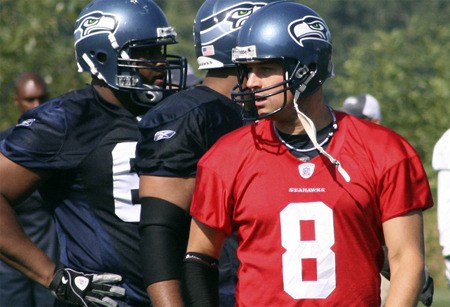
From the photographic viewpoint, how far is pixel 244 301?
4.07m

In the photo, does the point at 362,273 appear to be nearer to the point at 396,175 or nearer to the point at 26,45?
the point at 396,175

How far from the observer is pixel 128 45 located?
16.7 ft

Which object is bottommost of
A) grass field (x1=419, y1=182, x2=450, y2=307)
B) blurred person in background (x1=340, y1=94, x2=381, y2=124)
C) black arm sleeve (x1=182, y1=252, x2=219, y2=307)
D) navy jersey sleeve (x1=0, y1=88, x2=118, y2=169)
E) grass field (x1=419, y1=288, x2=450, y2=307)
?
grass field (x1=419, y1=182, x2=450, y2=307)

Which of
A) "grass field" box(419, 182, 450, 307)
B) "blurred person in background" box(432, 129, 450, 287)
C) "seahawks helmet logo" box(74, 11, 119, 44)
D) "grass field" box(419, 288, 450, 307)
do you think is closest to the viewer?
"seahawks helmet logo" box(74, 11, 119, 44)

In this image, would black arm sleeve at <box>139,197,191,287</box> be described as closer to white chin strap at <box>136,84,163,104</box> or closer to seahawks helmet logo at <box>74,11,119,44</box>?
white chin strap at <box>136,84,163,104</box>

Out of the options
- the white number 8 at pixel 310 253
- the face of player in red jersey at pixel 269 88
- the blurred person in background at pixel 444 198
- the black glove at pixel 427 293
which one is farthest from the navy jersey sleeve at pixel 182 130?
the blurred person in background at pixel 444 198

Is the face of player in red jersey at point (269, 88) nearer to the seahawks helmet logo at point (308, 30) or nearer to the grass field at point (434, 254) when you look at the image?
the seahawks helmet logo at point (308, 30)

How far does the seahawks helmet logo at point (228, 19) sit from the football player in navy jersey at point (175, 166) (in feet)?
0.12

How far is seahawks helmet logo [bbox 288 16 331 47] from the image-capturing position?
4184 mm

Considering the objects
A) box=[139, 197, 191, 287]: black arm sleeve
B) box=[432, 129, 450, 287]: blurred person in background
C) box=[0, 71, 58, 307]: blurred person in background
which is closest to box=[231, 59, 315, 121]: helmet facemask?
box=[139, 197, 191, 287]: black arm sleeve

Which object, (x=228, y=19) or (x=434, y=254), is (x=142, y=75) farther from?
(x=434, y=254)

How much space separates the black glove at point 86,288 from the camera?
4.80 metres

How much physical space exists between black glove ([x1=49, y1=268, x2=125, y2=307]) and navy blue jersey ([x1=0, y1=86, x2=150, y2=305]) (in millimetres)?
59

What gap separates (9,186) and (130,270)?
1.98 ft
